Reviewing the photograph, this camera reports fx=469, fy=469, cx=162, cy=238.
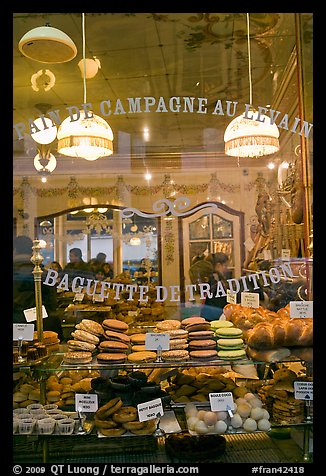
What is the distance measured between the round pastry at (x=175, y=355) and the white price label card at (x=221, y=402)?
31 centimetres

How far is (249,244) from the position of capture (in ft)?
10.3

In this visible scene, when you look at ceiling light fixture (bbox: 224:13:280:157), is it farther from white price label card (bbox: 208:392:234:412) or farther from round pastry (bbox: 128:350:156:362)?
white price label card (bbox: 208:392:234:412)

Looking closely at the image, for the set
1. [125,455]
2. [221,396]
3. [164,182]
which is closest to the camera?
[125,455]

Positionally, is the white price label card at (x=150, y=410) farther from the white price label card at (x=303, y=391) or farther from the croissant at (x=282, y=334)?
the white price label card at (x=303, y=391)

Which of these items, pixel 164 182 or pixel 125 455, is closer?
pixel 125 455

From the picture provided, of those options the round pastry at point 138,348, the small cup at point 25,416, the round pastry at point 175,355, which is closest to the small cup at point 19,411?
the small cup at point 25,416

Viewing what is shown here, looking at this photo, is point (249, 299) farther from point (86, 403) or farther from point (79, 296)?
point (86, 403)

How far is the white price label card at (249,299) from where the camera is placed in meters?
2.96

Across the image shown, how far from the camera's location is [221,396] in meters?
2.87

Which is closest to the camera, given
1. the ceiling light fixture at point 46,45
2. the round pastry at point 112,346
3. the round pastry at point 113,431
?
the ceiling light fixture at point 46,45

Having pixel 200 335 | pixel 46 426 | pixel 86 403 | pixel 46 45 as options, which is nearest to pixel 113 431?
pixel 86 403
